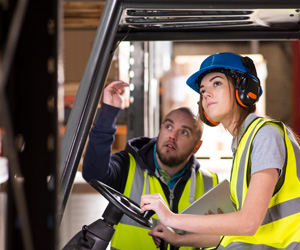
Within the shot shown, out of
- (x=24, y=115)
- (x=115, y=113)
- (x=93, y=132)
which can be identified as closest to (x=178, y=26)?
(x=115, y=113)

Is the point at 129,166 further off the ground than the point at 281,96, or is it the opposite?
the point at 129,166

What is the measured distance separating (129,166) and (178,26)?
1.15m

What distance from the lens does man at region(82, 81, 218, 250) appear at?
10.8 ft

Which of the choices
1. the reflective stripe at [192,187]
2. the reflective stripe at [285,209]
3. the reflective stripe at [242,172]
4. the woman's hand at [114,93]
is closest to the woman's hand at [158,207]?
the reflective stripe at [242,172]

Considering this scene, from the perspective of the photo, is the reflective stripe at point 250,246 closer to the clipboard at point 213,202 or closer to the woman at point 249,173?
the woman at point 249,173

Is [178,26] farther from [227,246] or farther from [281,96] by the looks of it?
[281,96]

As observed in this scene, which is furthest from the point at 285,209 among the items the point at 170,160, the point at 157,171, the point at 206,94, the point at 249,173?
the point at 157,171

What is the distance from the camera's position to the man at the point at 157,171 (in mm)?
3287

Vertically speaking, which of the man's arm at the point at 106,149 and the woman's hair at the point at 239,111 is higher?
the woman's hair at the point at 239,111

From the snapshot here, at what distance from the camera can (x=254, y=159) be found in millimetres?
2115

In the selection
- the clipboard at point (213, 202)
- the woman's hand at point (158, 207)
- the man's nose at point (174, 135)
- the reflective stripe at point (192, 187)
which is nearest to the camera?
the woman's hand at point (158, 207)

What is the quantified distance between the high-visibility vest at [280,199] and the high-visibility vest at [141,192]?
41.7 inches

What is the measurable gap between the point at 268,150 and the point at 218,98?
427 millimetres

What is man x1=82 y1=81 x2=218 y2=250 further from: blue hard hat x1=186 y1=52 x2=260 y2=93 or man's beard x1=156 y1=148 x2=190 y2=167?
blue hard hat x1=186 y1=52 x2=260 y2=93
